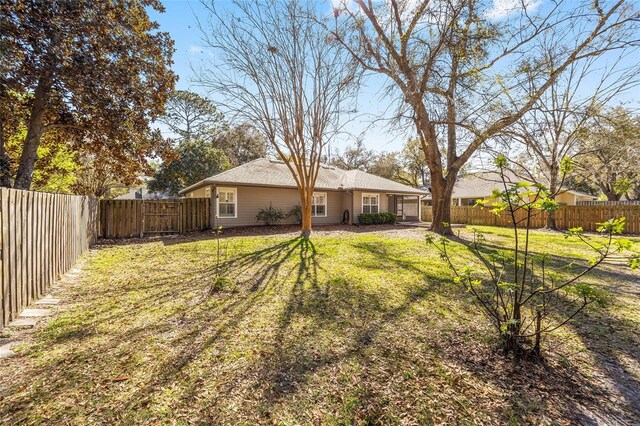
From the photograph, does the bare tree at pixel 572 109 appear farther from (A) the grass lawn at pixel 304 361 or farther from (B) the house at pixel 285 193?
(B) the house at pixel 285 193

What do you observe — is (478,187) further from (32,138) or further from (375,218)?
(32,138)

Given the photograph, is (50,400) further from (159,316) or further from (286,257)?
(286,257)

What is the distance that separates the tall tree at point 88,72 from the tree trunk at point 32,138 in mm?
20

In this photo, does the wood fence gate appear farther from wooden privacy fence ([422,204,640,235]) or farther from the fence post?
wooden privacy fence ([422,204,640,235])

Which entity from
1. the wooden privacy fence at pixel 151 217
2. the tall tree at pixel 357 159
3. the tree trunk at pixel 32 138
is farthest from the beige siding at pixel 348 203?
the tall tree at pixel 357 159

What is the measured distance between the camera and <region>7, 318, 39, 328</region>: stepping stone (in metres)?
3.48

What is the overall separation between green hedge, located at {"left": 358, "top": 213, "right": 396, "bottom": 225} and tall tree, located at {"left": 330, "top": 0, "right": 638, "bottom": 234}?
6.80 m

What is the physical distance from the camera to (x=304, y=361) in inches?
112

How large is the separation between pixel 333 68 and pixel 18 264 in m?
9.95

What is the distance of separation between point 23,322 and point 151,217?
9.64 meters

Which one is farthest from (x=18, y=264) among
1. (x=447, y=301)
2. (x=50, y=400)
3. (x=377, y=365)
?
(x=447, y=301)

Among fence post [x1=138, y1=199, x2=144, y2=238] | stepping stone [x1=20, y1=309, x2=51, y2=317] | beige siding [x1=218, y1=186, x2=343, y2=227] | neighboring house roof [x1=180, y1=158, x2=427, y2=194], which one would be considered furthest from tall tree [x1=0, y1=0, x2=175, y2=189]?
stepping stone [x1=20, y1=309, x2=51, y2=317]

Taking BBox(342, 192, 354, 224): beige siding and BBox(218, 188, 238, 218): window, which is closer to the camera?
BBox(218, 188, 238, 218): window

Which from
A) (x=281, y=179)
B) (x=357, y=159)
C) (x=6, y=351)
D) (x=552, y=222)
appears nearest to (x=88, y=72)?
(x=6, y=351)
